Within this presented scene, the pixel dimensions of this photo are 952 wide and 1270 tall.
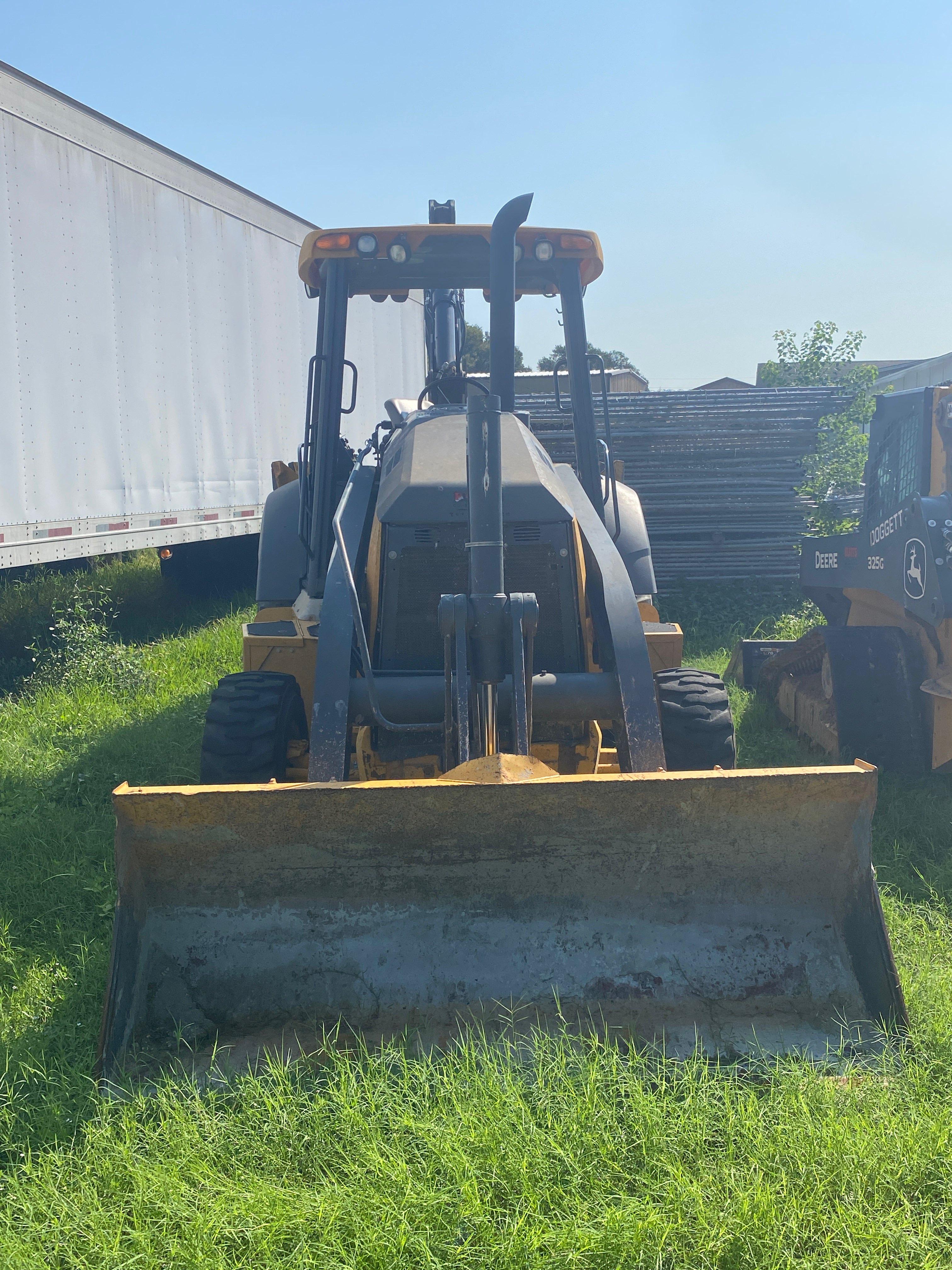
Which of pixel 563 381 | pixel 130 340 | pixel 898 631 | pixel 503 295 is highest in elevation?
pixel 563 381

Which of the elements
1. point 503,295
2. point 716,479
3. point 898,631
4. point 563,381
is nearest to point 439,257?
point 503,295

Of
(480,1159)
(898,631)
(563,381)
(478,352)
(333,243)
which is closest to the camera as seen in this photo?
(480,1159)

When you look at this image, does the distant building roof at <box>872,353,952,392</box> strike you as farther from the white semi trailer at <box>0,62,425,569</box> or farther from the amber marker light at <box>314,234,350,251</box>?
the amber marker light at <box>314,234,350,251</box>

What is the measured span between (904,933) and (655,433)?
27.6ft

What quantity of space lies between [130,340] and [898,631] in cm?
593

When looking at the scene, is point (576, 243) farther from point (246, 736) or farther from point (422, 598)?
point (246, 736)

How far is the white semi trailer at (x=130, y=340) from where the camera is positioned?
649 centimetres

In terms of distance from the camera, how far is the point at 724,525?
11375 millimetres

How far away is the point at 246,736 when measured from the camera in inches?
151

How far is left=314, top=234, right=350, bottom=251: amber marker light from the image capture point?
174 inches

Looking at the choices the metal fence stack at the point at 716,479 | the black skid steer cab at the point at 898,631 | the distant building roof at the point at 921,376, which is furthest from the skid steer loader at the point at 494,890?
the distant building roof at the point at 921,376

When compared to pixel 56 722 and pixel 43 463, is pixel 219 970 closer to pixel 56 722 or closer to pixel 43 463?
pixel 56 722

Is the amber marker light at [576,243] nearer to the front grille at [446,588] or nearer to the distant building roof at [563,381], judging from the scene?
the front grille at [446,588]

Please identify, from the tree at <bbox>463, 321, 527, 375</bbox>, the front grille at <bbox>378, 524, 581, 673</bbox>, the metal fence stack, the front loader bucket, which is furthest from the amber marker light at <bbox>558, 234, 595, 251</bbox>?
the tree at <bbox>463, 321, 527, 375</bbox>
